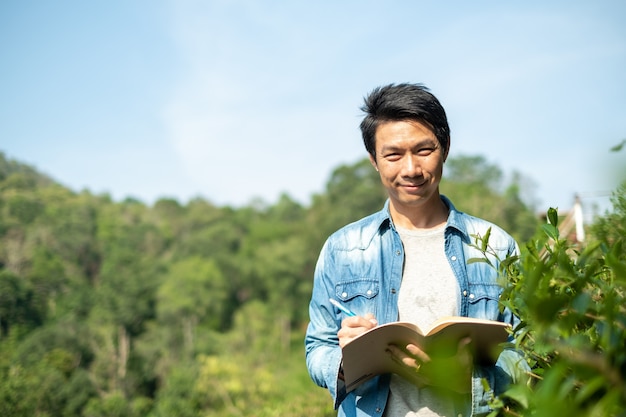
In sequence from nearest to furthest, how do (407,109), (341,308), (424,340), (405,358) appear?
1. (424,340)
2. (405,358)
3. (341,308)
4. (407,109)

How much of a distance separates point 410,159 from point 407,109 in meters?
0.17

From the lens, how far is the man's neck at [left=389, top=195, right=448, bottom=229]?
2.43 meters

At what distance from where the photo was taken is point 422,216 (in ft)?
8.02

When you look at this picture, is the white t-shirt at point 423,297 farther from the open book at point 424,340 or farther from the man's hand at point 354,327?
the man's hand at point 354,327

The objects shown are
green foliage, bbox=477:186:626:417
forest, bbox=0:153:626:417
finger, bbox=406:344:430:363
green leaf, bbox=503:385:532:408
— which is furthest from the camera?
forest, bbox=0:153:626:417

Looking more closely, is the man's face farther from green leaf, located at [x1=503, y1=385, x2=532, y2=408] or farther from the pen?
green leaf, located at [x1=503, y1=385, x2=532, y2=408]

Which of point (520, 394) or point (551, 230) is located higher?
Result: point (551, 230)

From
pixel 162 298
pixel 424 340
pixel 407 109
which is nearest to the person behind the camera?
pixel 424 340

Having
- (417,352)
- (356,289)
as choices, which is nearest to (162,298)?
(356,289)

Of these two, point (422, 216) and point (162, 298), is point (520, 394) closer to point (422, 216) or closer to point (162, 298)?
point (422, 216)

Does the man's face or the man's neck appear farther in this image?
the man's neck

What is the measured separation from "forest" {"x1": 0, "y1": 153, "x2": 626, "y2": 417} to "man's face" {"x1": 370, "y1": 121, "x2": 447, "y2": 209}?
8395mm

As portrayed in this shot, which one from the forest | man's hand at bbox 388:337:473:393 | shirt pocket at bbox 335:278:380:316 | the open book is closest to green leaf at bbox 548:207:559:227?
the open book

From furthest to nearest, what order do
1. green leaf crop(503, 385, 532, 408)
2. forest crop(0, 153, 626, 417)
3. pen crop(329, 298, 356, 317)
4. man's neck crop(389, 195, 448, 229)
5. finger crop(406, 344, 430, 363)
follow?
forest crop(0, 153, 626, 417) < man's neck crop(389, 195, 448, 229) < pen crop(329, 298, 356, 317) < finger crop(406, 344, 430, 363) < green leaf crop(503, 385, 532, 408)
